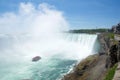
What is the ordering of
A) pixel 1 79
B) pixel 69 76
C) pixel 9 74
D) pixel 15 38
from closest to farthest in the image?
pixel 69 76 → pixel 1 79 → pixel 9 74 → pixel 15 38

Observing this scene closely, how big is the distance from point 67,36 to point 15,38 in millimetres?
19725

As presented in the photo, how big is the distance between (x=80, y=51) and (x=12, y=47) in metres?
28.2

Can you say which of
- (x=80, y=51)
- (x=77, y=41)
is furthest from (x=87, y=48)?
(x=77, y=41)

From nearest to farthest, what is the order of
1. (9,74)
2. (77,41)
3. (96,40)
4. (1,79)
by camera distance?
1. (1,79)
2. (9,74)
3. (96,40)
4. (77,41)

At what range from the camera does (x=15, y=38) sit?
78.5 metres

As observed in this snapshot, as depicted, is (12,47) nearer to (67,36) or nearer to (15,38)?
(15,38)

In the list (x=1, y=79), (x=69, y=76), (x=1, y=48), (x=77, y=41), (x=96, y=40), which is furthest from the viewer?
(x=1, y=48)

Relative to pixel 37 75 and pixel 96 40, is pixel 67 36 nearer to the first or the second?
pixel 96 40

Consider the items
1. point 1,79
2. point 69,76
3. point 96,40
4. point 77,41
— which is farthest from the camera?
point 77,41

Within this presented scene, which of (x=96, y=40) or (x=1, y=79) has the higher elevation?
(x=96, y=40)

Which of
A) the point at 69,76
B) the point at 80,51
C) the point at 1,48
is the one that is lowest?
the point at 69,76

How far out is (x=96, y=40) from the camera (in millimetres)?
54188

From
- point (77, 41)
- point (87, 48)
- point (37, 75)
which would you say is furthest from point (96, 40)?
point (37, 75)

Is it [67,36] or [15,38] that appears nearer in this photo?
[67,36]
